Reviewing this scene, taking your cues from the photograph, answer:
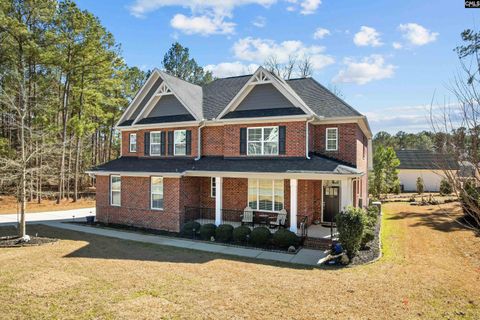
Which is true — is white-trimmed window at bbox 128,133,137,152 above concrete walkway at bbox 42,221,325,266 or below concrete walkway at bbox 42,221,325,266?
above

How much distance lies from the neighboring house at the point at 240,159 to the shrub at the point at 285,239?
977mm

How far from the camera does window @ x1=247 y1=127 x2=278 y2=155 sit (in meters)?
17.3

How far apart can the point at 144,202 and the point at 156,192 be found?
1082mm

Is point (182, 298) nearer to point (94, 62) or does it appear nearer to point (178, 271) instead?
point (178, 271)

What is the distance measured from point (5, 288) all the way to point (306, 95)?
57.3 feet

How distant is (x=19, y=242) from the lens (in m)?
14.6

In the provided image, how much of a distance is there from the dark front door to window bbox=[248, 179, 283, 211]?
3005 millimetres

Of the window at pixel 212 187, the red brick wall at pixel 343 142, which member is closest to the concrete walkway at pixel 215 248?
the window at pixel 212 187

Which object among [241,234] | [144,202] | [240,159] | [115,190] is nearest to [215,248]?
[241,234]

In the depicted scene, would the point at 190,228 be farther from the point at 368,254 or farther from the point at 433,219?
the point at 433,219

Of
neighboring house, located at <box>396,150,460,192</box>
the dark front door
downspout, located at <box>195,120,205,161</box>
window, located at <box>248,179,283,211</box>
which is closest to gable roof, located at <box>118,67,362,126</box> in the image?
downspout, located at <box>195,120,205,161</box>

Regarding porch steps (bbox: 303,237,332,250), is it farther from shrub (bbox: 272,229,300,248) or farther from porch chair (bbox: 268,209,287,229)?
porch chair (bbox: 268,209,287,229)

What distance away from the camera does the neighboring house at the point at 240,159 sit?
16375 mm

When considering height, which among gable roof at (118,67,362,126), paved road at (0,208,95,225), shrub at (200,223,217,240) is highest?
gable roof at (118,67,362,126)
